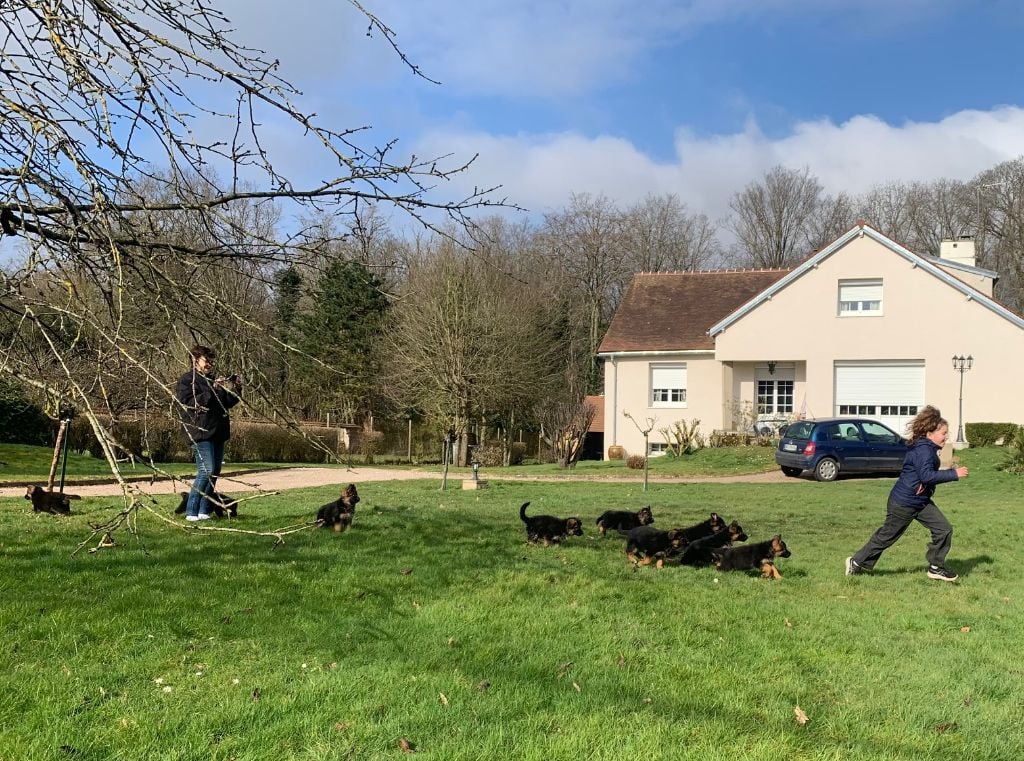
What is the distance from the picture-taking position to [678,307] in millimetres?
31438

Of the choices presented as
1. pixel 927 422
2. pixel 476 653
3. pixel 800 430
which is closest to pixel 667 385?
pixel 800 430

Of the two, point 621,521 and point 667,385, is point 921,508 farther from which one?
point 667,385

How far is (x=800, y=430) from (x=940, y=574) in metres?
13.8

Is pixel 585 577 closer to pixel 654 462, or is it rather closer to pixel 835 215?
pixel 654 462

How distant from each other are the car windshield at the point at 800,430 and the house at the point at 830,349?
256 inches

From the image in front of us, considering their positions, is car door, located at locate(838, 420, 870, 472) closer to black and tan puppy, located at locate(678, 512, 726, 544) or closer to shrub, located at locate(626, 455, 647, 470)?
shrub, located at locate(626, 455, 647, 470)

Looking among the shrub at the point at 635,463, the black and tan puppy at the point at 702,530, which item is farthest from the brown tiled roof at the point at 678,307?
the black and tan puppy at the point at 702,530

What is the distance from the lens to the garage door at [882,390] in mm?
26453

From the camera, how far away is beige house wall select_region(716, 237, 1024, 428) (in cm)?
2531

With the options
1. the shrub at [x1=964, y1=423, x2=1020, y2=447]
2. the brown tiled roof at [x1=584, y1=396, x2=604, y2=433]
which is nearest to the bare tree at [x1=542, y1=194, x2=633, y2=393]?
the brown tiled roof at [x1=584, y1=396, x2=604, y2=433]

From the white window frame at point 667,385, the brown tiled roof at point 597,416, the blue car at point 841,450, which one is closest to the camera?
the blue car at point 841,450

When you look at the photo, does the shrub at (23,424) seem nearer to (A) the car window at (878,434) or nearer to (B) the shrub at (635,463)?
(B) the shrub at (635,463)

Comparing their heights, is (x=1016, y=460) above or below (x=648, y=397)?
below

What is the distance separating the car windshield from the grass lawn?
12.6 meters
